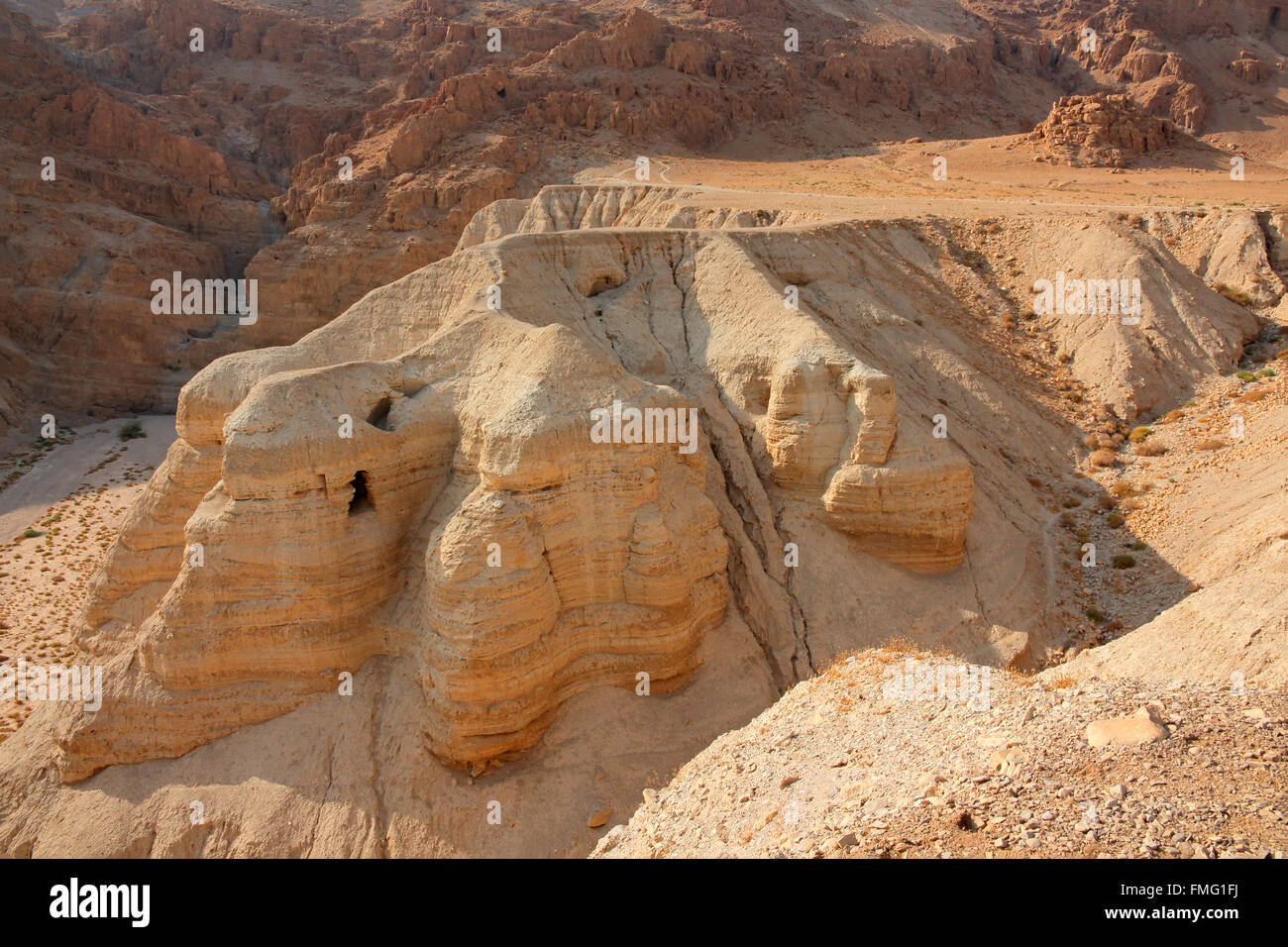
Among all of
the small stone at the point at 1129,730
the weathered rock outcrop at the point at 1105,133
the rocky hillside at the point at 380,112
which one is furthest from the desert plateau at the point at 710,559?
the rocky hillside at the point at 380,112

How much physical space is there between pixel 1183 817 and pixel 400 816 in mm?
10433

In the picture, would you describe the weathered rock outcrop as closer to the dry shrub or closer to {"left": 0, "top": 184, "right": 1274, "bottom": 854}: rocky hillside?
{"left": 0, "top": 184, "right": 1274, "bottom": 854}: rocky hillside

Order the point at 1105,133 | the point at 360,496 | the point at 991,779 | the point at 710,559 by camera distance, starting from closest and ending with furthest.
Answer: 1. the point at 991,779
2. the point at 360,496
3. the point at 710,559
4. the point at 1105,133

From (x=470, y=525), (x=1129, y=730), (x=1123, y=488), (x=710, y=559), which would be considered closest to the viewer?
(x=1129, y=730)

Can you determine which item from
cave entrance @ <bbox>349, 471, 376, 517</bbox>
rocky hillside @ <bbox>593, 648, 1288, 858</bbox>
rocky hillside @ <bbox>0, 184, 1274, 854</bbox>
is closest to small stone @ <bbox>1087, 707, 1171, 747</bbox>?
rocky hillside @ <bbox>593, 648, 1288, 858</bbox>

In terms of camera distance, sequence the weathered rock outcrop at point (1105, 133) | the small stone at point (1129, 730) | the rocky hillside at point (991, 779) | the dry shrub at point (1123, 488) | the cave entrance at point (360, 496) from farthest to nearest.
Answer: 1. the weathered rock outcrop at point (1105, 133)
2. the dry shrub at point (1123, 488)
3. the cave entrance at point (360, 496)
4. the small stone at point (1129, 730)
5. the rocky hillside at point (991, 779)

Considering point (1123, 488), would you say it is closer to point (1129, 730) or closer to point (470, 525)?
point (1129, 730)

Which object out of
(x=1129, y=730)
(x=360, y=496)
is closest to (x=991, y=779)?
(x=1129, y=730)

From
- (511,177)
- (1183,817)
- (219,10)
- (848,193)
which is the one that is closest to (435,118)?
(511,177)

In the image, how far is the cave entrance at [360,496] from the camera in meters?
14.4

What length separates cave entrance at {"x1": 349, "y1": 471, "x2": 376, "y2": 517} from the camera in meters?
14.4

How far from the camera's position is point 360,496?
14.8 metres

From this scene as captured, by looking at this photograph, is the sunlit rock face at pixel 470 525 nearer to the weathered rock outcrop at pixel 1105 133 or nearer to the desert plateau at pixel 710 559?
the desert plateau at pixel 710 559

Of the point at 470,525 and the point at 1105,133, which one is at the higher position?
the point at 1105,133
